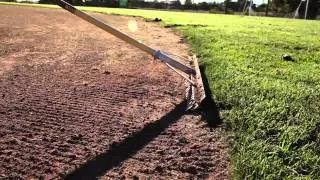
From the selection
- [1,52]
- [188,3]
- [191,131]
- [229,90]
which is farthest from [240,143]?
[188,3]

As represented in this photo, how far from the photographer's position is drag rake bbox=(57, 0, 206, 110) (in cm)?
506

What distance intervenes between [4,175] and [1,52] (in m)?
5.32

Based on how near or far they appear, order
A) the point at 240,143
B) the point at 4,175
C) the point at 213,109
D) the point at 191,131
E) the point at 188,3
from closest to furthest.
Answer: the point at 4,175, the point at 240,143, the point at 191,131, the point at 213,109, the point at 188,3

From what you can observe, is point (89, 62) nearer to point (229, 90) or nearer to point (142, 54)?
point (142, 54)

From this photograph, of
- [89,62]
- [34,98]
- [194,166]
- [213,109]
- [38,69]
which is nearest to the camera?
[194,166]

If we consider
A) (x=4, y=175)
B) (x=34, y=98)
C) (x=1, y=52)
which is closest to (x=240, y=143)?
(x=4, y=175)

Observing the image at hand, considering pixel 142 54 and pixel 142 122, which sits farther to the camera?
pixel 142 54

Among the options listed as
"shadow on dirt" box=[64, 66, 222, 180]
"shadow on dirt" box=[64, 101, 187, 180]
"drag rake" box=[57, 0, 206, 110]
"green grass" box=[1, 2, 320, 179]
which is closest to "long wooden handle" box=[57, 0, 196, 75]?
"drag rake" box=[57, 0, 206, 110]

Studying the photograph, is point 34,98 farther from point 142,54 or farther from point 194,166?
point 142,54

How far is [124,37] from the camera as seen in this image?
19.0ft

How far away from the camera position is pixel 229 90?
5082 mm

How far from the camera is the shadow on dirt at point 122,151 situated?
318 centimetres

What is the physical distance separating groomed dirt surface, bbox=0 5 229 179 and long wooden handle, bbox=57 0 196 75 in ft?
0.63

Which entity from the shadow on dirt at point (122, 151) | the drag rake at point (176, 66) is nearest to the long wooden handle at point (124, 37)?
the drag rake at point (176, 66)
